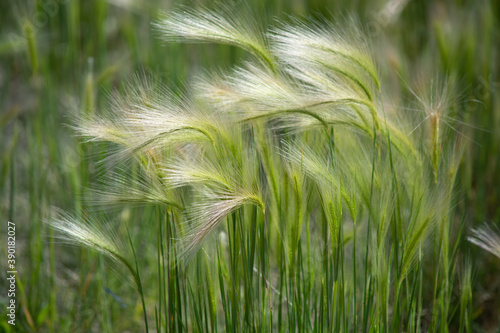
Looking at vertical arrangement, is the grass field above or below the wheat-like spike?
below

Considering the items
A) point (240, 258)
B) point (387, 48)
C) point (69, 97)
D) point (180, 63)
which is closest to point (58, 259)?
point (69, 97)

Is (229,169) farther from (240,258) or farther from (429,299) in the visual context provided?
(429,299)

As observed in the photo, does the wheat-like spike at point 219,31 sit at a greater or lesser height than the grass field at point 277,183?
greater

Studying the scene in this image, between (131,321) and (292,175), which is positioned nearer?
(292,175)

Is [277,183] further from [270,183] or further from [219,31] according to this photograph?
[219,31]

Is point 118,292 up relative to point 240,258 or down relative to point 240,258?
down

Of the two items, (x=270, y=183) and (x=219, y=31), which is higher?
(x=219, y=31)

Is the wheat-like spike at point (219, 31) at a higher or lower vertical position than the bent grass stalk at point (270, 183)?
higher

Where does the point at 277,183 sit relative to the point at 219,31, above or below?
below

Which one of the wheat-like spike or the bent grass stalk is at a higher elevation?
the wheat-like spike

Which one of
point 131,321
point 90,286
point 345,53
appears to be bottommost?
point 131,321

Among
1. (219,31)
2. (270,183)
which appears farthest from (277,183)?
(219,31)
